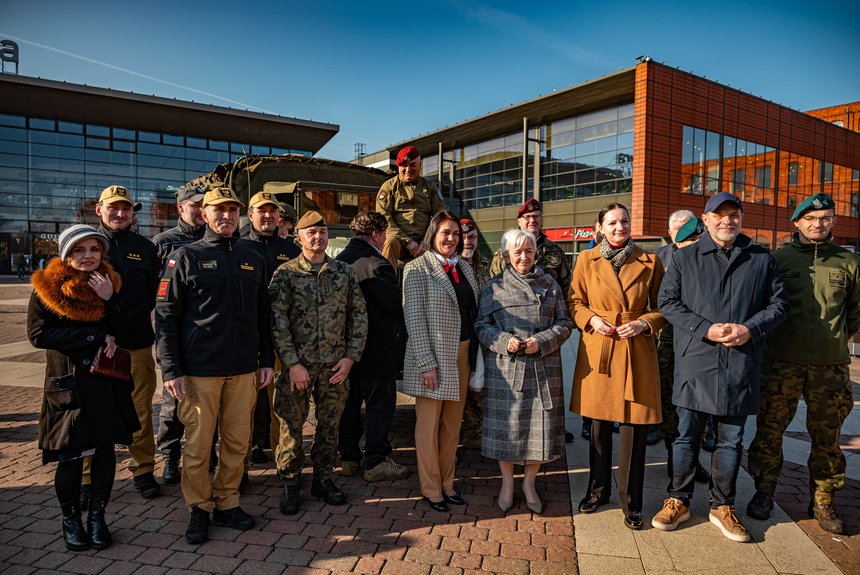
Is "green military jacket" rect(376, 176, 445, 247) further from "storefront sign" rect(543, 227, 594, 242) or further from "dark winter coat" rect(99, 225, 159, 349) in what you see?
"storefront sign" rect(543, 227, 594, 242)

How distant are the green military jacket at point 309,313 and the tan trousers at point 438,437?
69 cm

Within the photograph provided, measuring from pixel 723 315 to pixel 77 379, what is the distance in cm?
405

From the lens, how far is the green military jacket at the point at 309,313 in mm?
3537

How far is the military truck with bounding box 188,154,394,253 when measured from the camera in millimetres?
6594

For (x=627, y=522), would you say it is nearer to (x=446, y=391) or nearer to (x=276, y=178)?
(x=446, y=391)

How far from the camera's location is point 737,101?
26969mm

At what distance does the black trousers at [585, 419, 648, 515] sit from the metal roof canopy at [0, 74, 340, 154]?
35.5 meters

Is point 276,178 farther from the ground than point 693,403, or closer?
farther from the ground

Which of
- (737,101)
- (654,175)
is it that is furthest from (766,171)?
(654,175)

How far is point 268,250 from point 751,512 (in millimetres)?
4291

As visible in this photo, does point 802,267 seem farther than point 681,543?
Yes

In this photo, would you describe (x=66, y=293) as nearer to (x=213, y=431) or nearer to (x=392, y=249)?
(x=213, y=431)

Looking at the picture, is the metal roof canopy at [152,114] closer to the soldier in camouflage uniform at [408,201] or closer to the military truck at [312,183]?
the military truck at [312,183]

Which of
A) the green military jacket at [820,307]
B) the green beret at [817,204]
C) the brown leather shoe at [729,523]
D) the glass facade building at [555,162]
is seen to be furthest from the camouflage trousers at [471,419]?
the glass facade building at [555,162]
